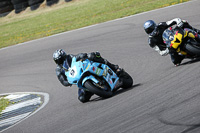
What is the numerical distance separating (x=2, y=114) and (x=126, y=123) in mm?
4886

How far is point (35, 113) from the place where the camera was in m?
9.00

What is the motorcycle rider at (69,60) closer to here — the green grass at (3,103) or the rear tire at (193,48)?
the rear tire at (193,48)

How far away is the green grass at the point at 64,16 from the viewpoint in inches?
754

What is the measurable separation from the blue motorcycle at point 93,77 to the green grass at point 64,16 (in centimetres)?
1003

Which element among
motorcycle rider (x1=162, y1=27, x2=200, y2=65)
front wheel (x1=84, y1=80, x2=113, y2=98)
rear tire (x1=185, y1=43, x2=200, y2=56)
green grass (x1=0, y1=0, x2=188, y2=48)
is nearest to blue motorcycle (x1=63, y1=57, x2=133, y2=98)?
front wheel (x1=84, y1=80, x2=113, y2=98)

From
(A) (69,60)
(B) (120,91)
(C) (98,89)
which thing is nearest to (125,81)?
(B) (120,91)

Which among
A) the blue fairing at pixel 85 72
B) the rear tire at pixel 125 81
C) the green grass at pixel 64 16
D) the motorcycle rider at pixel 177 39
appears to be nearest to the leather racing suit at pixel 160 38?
the motorcycle rider at pixel 177 39

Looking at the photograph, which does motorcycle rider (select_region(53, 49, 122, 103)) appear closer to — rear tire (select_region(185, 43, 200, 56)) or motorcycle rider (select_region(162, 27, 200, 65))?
motorcycle rider (select_region(162, 27, 200, 65))

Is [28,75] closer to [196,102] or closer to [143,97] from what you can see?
[143,97]

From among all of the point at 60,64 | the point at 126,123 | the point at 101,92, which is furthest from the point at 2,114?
the point at 126,123

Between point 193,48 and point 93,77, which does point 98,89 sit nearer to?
point 93,77

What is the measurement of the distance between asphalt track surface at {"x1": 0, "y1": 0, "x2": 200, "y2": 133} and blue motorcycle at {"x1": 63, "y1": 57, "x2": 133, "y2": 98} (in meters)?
0.28

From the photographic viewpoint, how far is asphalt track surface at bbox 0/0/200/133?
589 centimetres

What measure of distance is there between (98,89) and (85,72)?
1.47ft
